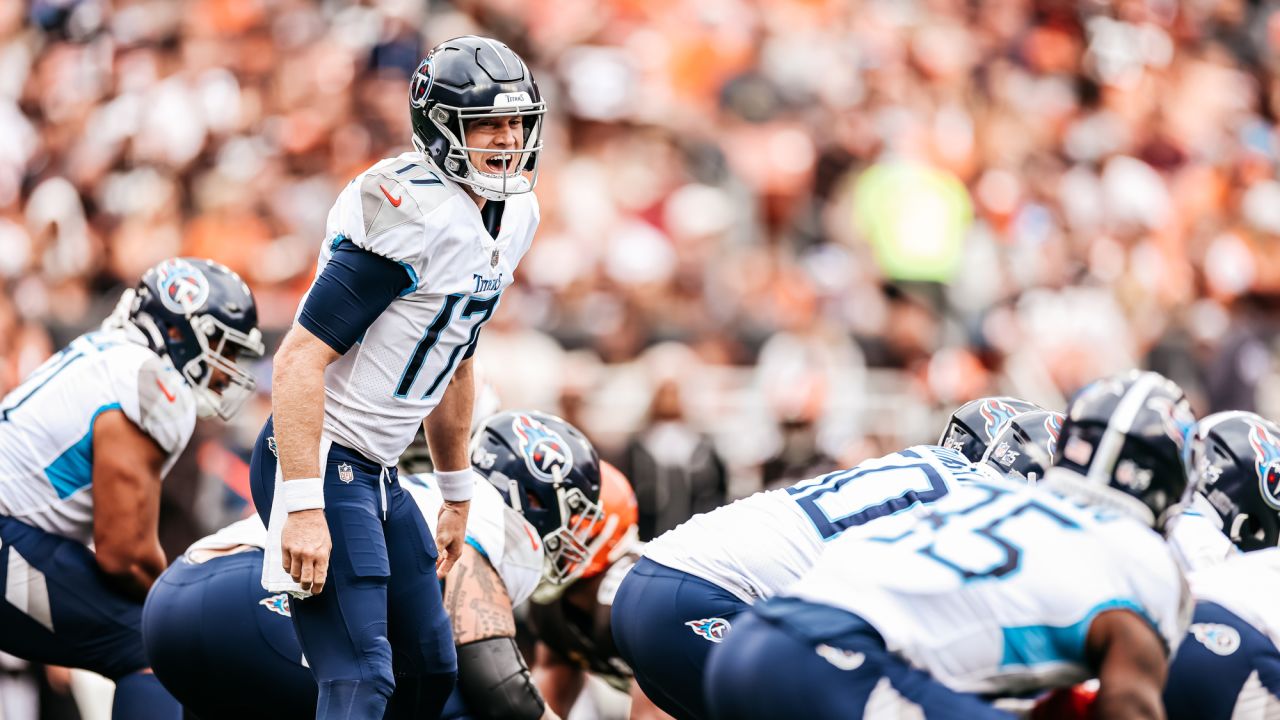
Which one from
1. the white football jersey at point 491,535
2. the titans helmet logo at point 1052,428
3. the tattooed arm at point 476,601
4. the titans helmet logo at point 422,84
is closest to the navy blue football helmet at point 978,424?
the titans helmet logo at point 1052,428

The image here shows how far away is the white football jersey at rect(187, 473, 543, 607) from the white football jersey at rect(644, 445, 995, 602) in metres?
0.74

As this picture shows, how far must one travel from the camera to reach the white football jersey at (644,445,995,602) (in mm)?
5059

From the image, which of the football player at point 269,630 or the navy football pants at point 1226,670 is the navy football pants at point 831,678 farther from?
the football player at point 269,630

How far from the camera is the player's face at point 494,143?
4.84 meters

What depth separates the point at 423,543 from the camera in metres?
4.93

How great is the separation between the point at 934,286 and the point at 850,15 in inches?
151

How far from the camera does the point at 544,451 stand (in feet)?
20.0

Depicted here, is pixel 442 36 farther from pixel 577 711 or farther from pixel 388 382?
pixel 388 382

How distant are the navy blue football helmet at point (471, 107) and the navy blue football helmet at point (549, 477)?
1.45m

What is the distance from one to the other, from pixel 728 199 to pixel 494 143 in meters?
8.70

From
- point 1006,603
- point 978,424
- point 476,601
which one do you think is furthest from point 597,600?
point 1006,603

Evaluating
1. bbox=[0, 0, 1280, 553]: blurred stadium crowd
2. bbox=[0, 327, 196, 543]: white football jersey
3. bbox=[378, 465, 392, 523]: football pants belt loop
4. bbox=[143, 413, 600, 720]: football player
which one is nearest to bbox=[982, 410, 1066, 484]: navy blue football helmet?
bbox=[143, 413, 600, 720]: football player

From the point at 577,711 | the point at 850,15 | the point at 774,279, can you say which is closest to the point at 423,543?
the point at 577,711

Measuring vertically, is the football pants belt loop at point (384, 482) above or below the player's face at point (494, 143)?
below
